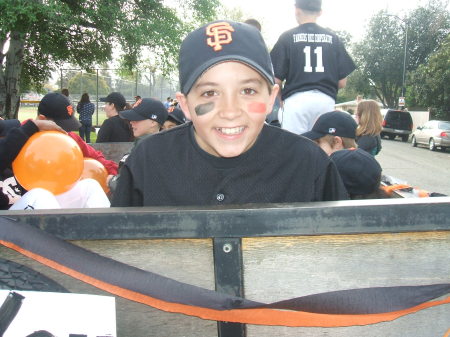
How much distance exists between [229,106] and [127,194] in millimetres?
576

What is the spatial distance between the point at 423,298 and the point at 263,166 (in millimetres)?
818

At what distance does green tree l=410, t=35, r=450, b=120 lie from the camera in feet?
104

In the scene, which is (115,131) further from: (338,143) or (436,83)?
(436,83)

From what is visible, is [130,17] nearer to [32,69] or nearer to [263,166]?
[32,69]

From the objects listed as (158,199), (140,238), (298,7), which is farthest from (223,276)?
(298,7)

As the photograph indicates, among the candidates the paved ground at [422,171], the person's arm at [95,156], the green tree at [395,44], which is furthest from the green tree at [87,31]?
the green tree at [395,44]

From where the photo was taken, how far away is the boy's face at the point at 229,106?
1777 mm

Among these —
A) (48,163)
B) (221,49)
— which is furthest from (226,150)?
(48,163)

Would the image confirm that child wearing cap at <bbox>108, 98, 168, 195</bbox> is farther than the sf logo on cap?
Yes

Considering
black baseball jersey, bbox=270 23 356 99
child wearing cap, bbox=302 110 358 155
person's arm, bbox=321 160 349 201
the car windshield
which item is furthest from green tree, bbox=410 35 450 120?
person's arm, bbox=321 160 349 201

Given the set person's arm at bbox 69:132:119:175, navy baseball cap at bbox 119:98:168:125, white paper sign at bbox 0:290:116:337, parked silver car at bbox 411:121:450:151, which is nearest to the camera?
white paper sign at bbox 0:290:116:337

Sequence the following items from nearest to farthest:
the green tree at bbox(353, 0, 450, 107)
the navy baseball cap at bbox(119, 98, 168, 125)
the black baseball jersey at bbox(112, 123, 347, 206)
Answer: the black baseball jersey at bbox(112, 123, 347, 206), the navy baseball cap at bbox(119, 98, 168, 125), the green tree at bbox(353, 0, 450, 107)

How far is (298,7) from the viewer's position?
439cm

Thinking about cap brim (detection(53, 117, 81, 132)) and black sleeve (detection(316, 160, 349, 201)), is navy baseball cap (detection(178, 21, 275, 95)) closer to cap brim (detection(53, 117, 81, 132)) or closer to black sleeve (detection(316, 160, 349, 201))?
black sleeve (detection(316, 160, 349, 201))
